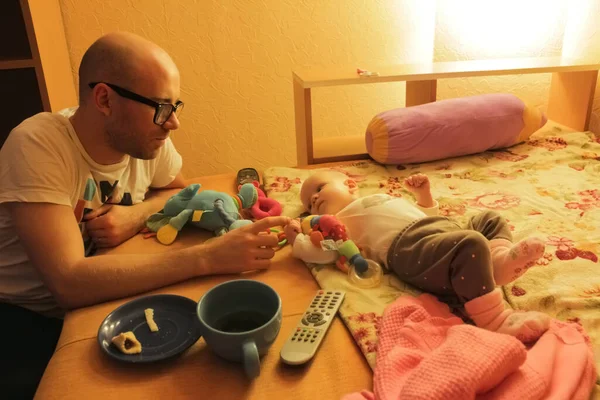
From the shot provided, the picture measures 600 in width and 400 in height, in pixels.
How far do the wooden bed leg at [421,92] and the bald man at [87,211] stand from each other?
1082 mm

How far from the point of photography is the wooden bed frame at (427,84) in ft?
5.61

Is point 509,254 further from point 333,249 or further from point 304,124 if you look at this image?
point 304,124

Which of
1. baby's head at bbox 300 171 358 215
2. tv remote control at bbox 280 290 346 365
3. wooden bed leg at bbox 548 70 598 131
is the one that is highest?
wooden bed leg at bbox 548 70 598 131

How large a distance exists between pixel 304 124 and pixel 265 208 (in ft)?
1.75

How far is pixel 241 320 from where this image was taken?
2.64 ft

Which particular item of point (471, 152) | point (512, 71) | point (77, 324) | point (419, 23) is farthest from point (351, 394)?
point (419, 23)

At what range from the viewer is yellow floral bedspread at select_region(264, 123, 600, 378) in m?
0.90

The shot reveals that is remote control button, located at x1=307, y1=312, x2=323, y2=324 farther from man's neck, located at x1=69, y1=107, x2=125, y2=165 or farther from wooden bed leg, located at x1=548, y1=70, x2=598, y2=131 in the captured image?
wooden bed leg, located at x1=548, y1=70, x2=598, y2=131

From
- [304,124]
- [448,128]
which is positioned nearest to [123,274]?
[304,124]

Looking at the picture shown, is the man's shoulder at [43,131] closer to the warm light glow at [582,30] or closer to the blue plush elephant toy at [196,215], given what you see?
the blue plush elephant toy at [196,215]

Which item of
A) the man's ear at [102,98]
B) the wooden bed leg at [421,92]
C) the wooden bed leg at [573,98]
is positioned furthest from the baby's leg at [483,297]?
the wooden bed leg at [573,98]

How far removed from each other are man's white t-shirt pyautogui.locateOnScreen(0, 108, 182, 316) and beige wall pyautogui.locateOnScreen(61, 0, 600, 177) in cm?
97

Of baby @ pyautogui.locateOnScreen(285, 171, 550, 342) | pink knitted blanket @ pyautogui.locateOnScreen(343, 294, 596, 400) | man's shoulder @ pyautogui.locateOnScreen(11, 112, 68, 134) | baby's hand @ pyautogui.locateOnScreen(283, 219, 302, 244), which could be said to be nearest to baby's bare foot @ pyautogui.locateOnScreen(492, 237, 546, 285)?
baby @ pyautogui.locateOnScreen(285, 171, 550, 342)

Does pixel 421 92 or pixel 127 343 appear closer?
pixel 127 343
